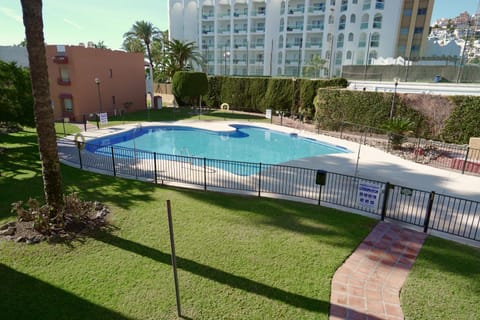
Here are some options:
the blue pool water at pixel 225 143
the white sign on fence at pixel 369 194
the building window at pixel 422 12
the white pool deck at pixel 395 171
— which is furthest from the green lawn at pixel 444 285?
the building window at pixel 422 12

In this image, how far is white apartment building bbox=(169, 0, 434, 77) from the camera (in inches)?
1876

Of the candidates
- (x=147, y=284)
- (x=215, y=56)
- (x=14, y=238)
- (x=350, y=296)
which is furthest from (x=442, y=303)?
(x=215, y=56)

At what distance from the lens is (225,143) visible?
22.6 meters

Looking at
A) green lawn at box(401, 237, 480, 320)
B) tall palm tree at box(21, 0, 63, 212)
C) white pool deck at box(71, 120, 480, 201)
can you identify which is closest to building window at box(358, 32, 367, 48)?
white pool deck at box(71, 120, 480, 201)

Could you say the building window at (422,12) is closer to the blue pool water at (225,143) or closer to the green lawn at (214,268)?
the blue pool water at (225,143)

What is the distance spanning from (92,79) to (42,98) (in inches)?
907

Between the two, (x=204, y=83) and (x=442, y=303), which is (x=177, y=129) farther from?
(x=442, y=303)

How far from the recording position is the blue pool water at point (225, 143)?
1961 centimetres

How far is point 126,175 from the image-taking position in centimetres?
1239

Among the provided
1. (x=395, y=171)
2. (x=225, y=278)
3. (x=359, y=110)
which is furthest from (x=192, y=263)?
(x=359, y=110)

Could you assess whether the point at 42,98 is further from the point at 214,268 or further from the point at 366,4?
the point at 366,4

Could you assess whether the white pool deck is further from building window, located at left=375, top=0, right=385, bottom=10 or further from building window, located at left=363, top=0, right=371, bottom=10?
building window, located at left=363, top=0, right=371, bottom=10

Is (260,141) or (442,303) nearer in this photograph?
(442,303)

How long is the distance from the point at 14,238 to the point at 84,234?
1537mm
